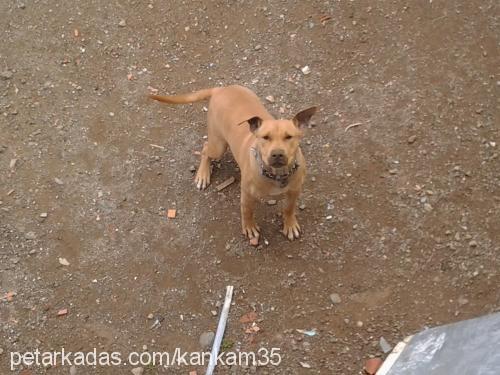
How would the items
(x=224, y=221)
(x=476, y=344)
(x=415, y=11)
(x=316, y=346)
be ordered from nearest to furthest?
(x=476, y=344) < (x=316, y=346) < (x=224, y=221) < (x=415, y=11)

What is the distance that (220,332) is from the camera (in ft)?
13.6

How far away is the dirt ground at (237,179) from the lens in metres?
4.22

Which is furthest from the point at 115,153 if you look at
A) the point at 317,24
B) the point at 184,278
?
the point at 317,24

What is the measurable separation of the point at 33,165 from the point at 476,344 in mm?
3868

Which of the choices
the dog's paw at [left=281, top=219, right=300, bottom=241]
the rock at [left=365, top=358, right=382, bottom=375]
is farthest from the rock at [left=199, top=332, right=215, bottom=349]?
the rock at [left=365, top=358, right=382, bottom=375]

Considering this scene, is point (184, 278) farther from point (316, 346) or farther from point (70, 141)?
point (70, 141)

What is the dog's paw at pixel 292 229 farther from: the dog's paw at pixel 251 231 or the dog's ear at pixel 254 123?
the dog's ear at pixel 254 123

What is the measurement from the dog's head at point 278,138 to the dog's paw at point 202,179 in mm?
1124

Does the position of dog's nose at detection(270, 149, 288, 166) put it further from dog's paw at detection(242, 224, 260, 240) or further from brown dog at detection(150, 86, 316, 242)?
dog's paw at detection(242, 224, 260, 240)

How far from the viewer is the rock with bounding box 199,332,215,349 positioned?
13.6 ft

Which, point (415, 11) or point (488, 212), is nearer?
point (488, 212)

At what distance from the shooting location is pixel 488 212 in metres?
4.43

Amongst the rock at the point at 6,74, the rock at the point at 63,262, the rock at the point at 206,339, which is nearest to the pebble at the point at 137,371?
the rock at the point at 206,339

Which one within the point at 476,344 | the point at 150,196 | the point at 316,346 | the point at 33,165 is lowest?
the point at 316,346
